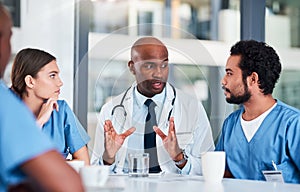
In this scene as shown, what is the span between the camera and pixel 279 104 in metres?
2.19

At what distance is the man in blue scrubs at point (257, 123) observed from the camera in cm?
205

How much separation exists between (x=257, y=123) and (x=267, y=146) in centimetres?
12

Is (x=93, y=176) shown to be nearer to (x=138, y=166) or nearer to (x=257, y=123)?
(x=138, y=166)

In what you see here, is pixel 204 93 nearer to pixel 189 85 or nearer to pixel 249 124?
pixel 189 85

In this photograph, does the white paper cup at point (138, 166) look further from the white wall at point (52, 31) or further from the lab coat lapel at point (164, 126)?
the white wall at point (52, 31)

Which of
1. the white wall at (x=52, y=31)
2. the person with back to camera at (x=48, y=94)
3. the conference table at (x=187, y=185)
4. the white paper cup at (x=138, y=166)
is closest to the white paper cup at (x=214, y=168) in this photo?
the conference table at (x=187, y=185)

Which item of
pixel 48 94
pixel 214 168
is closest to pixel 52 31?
pixel 48 94

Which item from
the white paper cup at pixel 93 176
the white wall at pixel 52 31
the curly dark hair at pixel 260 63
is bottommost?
the white paper cup at pixel 93 176

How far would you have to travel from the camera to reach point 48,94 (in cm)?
222

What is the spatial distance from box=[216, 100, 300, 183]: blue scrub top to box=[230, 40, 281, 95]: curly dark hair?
0.17 metres

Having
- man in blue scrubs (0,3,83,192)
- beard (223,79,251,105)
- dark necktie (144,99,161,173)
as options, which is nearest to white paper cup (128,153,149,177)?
dark necktie (144,99,161,173)

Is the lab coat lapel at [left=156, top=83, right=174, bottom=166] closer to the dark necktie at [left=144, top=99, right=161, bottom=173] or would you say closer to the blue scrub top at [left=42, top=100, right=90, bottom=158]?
the dark necktie at [left=144, top=99, right=161, bottom=173]

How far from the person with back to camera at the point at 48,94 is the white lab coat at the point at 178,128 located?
0.09 meters

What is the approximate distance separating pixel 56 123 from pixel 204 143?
0.60 metres
